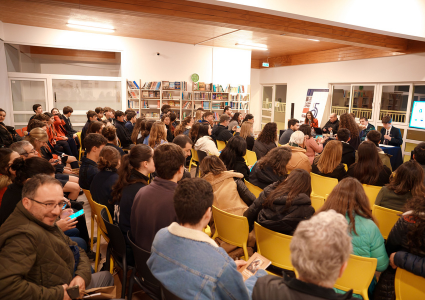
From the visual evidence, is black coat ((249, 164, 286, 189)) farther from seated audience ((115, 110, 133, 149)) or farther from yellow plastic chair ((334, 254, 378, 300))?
seated audience ((115, 110, 133, 149))

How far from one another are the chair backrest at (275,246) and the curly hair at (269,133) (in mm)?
3040

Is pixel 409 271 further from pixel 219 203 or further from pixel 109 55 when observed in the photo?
pixel 109 55

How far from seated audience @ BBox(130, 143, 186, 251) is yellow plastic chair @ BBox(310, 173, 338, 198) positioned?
231 centimetres

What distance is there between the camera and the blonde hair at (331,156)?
3.87m

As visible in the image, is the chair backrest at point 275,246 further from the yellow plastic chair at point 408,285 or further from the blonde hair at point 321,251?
the blonde hair at point 321,251

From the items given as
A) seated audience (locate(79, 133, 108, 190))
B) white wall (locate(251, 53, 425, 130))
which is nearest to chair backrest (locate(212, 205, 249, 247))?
seated audience (locate(79, 133, 108, 190))

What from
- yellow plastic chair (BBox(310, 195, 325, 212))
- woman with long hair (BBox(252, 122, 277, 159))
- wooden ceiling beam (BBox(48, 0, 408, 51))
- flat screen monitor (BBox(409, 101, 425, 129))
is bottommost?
yellow plastic chair (BBox(310, 195, 325, 212))

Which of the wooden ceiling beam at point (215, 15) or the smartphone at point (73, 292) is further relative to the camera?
the wooden ceiling beam at point (215, 15)

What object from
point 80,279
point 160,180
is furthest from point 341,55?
point 80,279

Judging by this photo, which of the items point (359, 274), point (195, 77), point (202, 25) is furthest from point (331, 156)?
point (195, 77)

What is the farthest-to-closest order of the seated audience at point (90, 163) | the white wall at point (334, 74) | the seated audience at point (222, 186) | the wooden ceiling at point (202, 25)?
the white wall at point (334, 74)
the wooden ceiling at point (202, 25)
the seated audience at point (90, 163)
the seated audience at point (222, 186)

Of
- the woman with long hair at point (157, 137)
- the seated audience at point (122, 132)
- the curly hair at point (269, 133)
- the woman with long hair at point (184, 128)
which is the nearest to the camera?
the woman with long hair at point (157, 137)

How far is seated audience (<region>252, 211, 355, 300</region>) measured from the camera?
1.05 m

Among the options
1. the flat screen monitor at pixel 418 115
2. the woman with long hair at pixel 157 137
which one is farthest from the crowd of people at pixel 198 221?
the flat screen monitor at pixel 418 115
